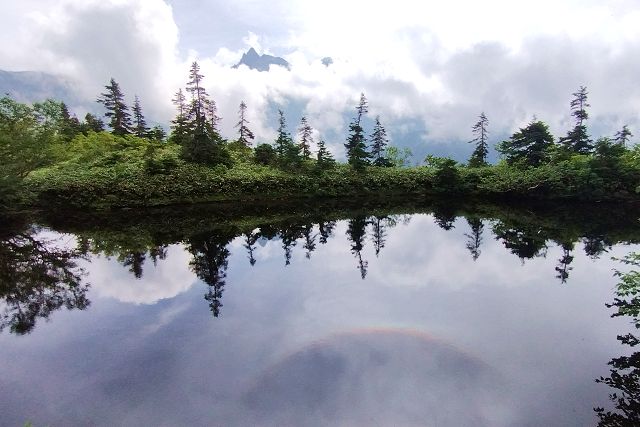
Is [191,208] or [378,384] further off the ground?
[191,208]

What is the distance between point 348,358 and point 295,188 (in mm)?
29354

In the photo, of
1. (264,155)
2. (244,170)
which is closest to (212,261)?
(244,170)

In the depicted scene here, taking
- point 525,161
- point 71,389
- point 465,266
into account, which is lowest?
point 71,389

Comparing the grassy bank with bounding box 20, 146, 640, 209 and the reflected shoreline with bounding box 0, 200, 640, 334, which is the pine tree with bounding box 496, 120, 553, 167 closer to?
the grassy bank with bounding box 20, 146, 640, 209

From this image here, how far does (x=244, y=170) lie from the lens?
3775cm

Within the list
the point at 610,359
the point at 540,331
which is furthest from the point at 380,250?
the point at 610,359

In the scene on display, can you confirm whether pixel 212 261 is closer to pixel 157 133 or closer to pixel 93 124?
pixel 157 133

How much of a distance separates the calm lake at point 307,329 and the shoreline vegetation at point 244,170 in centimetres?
954

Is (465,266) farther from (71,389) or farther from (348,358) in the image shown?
(71,389)

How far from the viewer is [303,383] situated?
8.96m

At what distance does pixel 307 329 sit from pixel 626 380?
26.6 feet

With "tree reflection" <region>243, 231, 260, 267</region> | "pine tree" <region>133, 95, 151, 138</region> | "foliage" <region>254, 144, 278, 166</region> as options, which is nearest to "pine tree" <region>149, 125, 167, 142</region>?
"pine tree" <region>133, 95, 151, 138</region>

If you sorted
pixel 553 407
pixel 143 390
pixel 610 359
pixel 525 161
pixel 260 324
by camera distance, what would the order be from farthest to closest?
pixel 525 161 < pixel 260 324 < pixel 610 359 < pixel 143 390 < pixel 553 407

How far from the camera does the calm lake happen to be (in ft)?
27.0
